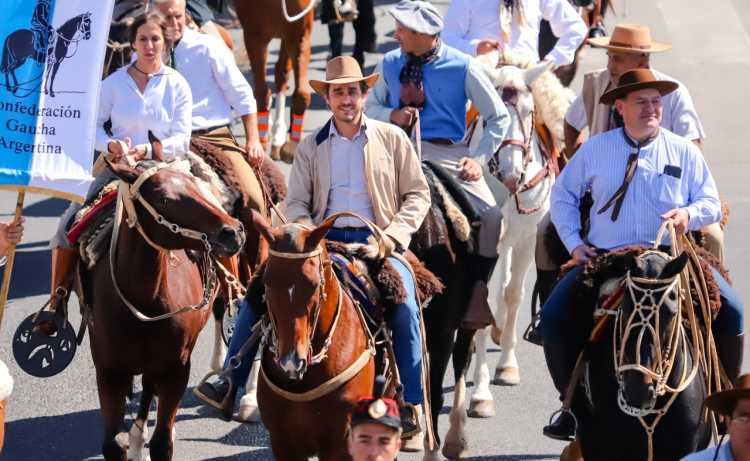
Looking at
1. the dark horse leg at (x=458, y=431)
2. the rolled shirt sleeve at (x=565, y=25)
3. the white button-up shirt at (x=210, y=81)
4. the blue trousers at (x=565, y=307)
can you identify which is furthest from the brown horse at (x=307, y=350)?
the rolled shirt sleeve at (x=565, y=25)

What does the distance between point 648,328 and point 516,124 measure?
11.6 feet

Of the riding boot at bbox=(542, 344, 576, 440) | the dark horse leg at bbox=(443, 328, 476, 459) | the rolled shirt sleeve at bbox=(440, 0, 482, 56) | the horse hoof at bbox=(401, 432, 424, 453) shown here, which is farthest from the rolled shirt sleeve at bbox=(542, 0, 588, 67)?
the riding boot at bbox=(542, 344, 576, 440)

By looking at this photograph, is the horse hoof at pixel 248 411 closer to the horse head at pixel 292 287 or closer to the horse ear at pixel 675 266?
the horse head at pixel 292 287

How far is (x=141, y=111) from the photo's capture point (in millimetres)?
7887

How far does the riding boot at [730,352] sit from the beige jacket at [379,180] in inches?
74.5

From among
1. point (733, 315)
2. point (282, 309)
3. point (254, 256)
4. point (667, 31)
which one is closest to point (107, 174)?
point (254, 256)

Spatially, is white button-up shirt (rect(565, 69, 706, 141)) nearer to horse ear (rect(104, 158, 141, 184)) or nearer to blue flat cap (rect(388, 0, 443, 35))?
blue flat cap (rect(388, 0, 443, 35))

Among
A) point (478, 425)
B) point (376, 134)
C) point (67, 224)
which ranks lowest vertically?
point (478, 425)

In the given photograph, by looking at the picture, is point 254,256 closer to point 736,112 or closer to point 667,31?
point 736,112

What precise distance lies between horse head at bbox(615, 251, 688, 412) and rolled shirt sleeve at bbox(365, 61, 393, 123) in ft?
9.36

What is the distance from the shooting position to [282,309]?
5734 mm

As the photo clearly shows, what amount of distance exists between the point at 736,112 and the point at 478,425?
9.96 meters

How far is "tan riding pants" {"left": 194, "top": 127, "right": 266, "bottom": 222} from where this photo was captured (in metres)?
8.70

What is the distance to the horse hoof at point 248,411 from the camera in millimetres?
8938
